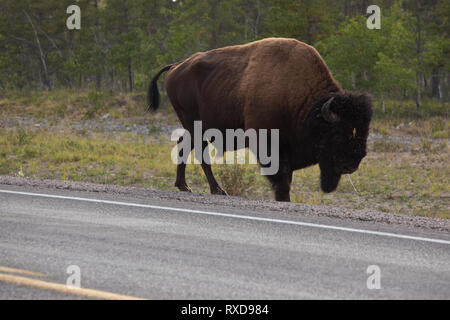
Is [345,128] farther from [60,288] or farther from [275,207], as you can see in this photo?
[60,288]

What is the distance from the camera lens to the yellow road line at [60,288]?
3861 millimetres

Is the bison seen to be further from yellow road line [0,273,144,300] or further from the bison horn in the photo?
yellow road line [0,273,144,300]

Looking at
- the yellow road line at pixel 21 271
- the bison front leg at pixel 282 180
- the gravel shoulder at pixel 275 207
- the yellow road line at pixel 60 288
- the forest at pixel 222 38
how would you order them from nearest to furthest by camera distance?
1. the yellow road line at pixel 60 288
2. the yellow road line at pixel 21 271
3. the gravel shoulder at pixel 275 207
4. the bison front leg at pixel 282 180
5. the forest at pixel 222 38

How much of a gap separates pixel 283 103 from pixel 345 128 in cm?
121

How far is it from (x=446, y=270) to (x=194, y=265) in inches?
83.3

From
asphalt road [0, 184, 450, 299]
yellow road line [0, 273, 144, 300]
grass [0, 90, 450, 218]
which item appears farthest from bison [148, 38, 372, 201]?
yellow road line [0, 273, 144, 300]

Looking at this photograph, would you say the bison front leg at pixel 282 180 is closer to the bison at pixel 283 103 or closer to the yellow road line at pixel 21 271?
the bison at pixel 283 103

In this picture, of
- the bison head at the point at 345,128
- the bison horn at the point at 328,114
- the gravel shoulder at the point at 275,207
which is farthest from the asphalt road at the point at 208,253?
the bison horn at the point at 328,114

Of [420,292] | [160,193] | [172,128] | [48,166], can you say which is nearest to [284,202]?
[160,193]

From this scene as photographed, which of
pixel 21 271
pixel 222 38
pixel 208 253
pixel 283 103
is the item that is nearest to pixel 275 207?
pixel 283 103

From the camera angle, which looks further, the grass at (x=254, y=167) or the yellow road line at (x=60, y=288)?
the grass at (x=254, y=167)

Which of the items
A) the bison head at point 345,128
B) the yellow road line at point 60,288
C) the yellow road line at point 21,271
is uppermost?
the bison head at point 345,128

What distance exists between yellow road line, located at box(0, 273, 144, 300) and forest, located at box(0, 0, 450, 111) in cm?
2142

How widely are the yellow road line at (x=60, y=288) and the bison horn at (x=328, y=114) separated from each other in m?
4.21
